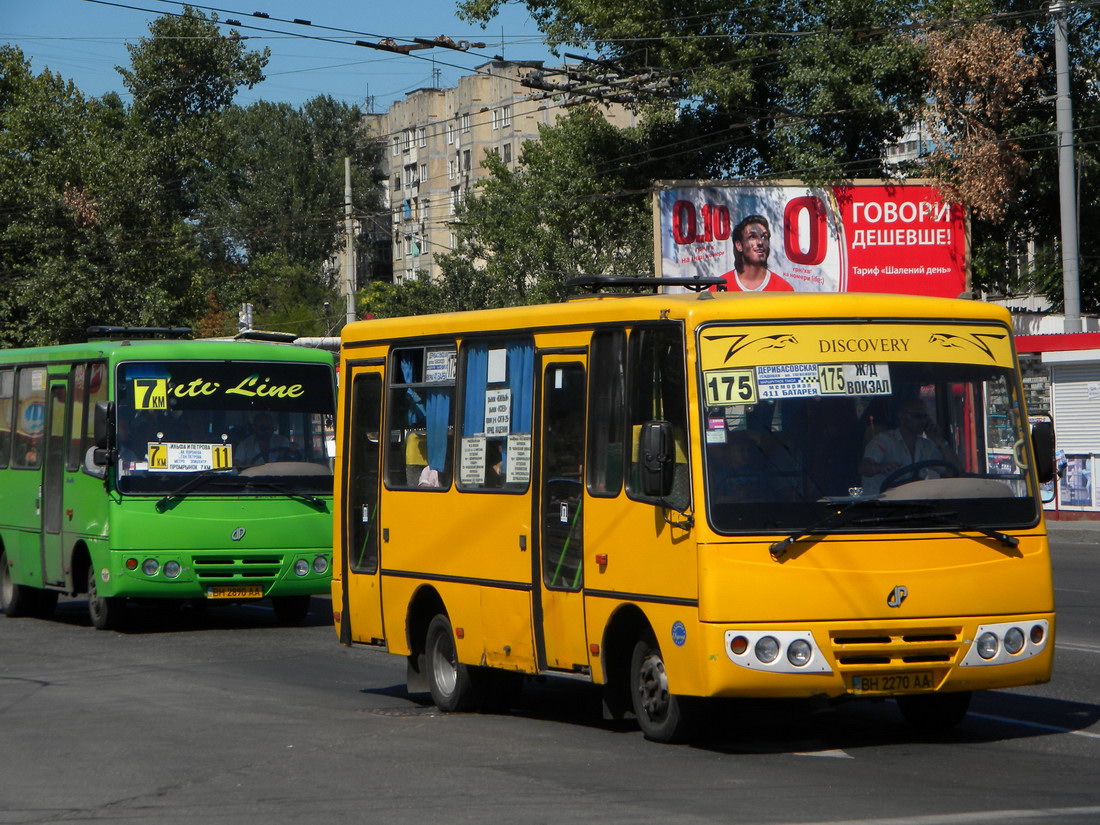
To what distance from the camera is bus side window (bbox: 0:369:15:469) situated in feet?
64.9

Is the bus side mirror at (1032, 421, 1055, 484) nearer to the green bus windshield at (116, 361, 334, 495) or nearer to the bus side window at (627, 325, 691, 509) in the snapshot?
the bus side window at (627, 325, 691, 509)

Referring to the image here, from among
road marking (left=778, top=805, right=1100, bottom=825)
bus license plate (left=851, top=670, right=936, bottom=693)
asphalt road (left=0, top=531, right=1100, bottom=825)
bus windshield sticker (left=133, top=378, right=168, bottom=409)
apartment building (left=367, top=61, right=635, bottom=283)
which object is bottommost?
asphalt road (left=0, top=531, right=1100, bottom=825)

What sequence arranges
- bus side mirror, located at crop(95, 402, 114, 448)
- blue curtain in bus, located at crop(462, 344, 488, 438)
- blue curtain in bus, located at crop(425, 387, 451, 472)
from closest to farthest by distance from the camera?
1. blue curtain in bus, located at crop(462, 344, 488, 438)
2. blue curtain in bus, located at crop(425, 387, 451, 472)
3. bus side mirror, located at crop(95, 402, 114, 448)

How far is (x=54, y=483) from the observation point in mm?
18281

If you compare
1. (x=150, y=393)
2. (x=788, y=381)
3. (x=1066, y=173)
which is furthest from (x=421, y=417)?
(x=1066, y=173)

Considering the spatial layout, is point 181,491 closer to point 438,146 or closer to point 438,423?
point 438,423

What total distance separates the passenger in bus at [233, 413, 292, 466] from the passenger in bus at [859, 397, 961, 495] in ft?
30.5

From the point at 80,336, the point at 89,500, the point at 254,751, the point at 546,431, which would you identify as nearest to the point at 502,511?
the point at 546,431

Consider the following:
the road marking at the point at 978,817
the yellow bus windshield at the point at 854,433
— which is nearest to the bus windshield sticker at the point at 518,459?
the yellow bus windshield at the point at 854,433

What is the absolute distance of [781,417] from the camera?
28.9 ft

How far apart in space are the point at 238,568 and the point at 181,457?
1.21 m

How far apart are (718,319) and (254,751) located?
3.40 m

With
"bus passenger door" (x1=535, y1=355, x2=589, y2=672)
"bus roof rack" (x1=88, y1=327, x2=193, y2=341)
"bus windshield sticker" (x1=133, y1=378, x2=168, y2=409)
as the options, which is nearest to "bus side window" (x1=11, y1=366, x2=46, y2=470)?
"bus roof rack" (x1=88, y1=327, x2=193, y2=341)

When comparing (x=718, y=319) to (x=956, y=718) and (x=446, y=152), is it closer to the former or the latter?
(x=956, y=718)
